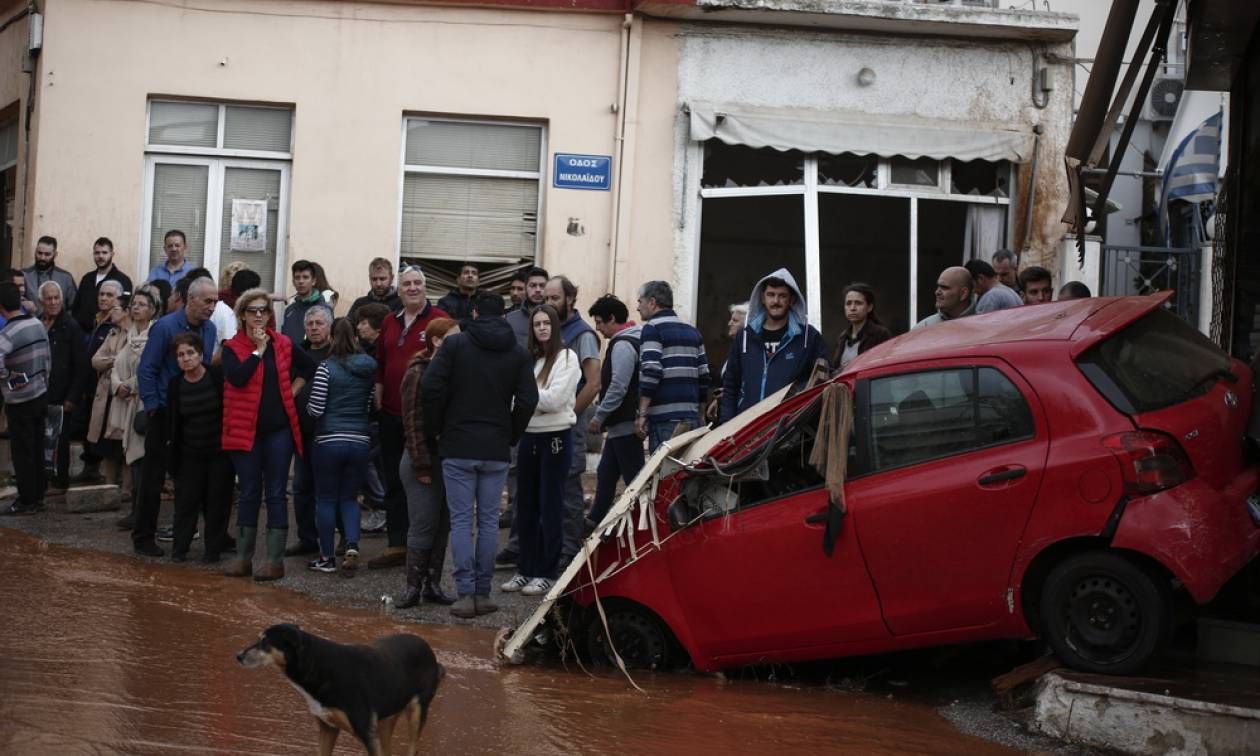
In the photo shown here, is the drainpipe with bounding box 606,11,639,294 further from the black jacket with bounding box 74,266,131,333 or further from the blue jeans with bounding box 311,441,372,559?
the blue jeans with bounding box 311,441,372,559

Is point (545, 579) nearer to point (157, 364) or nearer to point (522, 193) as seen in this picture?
point (157, 364)

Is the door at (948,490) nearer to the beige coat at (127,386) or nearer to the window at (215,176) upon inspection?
the beige coat at (127,386)

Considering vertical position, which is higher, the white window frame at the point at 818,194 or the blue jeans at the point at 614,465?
the white window frame at the point at 818,194

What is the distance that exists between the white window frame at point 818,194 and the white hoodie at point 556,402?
237 inches

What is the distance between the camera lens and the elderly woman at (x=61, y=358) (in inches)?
548

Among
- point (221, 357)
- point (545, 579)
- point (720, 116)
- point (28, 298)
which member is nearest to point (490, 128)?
point (720, 116)

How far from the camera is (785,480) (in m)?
8.52

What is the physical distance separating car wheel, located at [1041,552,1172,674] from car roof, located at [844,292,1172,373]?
110cm

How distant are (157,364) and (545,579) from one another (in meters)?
3.56

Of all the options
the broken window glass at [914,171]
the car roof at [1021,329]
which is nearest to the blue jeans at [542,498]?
the car roof at [1021,329]

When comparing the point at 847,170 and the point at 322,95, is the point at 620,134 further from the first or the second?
the point at 322,95

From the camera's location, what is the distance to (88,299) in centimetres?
1553

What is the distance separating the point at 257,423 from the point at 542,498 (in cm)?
218

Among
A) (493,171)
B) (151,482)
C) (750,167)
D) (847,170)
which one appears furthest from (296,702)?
(847,170)
